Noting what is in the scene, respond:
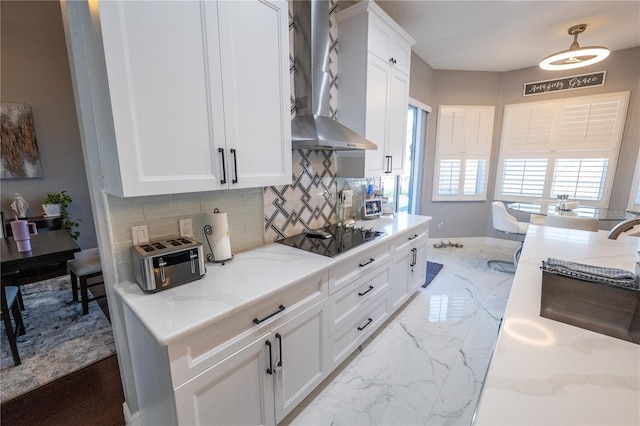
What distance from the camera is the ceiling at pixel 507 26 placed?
2643mm

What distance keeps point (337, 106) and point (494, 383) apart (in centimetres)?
238

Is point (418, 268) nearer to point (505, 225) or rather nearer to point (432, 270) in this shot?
point (432, 270)

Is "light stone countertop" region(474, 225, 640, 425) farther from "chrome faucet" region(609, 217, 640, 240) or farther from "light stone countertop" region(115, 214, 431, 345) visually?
"light stone countertop" region(115, 214, 431, 345)

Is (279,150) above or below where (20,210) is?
above

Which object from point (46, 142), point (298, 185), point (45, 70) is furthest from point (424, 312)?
point (45, 70)

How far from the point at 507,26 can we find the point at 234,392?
417cm

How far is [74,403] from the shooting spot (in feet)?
5.84

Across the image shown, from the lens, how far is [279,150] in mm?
1658

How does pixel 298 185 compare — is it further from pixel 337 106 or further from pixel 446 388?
pixel 446 388

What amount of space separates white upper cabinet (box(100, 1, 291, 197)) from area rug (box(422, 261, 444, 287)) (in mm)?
2624

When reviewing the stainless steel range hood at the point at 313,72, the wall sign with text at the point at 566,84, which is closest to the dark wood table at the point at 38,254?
the stainless steel range hood at the point at 313,72

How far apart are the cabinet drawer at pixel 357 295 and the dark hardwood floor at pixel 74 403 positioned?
142cm

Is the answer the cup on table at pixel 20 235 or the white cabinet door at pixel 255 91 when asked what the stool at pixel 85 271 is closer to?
the cup on table at pixel 20 235

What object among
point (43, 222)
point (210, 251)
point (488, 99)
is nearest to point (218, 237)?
point (210, 251)
